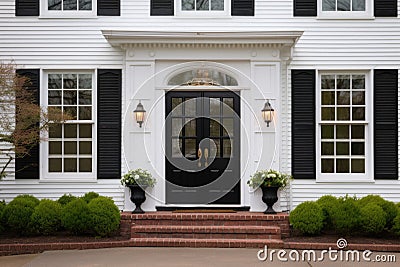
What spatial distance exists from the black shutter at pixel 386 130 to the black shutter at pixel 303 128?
1258mm

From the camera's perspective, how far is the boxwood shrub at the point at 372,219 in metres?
11.0

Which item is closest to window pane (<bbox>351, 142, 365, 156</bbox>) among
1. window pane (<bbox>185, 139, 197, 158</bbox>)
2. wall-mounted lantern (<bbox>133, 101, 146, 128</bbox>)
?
window pane (<bbox>185, 139, 197, 158</bbox>)

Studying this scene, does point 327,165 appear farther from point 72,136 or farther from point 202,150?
point 72,136

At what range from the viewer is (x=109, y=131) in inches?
491

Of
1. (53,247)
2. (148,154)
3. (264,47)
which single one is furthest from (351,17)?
(53,247)

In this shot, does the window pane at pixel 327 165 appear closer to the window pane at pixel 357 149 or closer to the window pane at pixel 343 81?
the window pane at pixel 357 149

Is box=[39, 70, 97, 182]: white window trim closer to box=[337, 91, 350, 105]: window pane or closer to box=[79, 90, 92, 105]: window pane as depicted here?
box=[79, 90, 92, 105]: window pane

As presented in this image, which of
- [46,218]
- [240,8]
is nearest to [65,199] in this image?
[46,218]

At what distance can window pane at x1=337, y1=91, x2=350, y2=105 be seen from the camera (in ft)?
41.6

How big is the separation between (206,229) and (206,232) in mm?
53

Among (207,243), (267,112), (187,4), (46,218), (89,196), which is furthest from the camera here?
(187,4)

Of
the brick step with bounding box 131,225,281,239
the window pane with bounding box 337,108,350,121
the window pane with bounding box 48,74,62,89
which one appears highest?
the window pane with bounding box 48,74,62,89

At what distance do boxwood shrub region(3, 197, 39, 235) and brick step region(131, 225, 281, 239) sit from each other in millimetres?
1901

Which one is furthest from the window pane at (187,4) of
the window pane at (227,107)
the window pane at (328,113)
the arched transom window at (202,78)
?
the window pane at (328,113)
